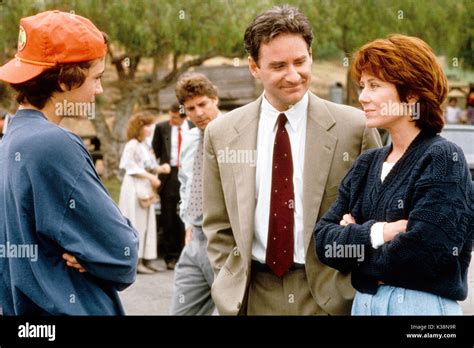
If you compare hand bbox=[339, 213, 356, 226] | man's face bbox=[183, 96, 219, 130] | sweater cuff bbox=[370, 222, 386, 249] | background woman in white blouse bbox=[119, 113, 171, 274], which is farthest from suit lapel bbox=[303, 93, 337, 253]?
background woman in white blouse bbox=[119, 113, 171, 274]

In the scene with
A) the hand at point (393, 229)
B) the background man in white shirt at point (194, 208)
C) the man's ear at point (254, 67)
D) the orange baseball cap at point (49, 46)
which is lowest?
the background man in white shirt at point (194, 208)

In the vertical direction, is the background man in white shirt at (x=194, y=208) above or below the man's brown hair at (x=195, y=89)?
below

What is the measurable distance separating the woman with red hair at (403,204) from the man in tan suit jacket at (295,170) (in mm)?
199

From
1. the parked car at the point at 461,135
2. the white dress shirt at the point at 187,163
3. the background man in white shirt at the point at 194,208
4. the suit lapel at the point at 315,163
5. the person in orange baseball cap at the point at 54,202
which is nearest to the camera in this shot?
the person in orange baseball cap at the point at 54,202

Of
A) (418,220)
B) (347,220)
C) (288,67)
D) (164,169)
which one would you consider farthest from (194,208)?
(164,169)

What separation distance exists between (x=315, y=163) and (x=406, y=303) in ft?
1.95

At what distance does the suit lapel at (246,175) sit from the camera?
289cm

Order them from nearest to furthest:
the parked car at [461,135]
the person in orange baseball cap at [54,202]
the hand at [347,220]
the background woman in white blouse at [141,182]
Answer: the person in orange baseball cap at [54,202] < the hand at [347,220] < the parked car at [461,135] < the background woman in white blouse at [141,182]

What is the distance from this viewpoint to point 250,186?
2908mm

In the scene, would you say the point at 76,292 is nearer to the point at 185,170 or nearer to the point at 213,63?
the point at 185,170

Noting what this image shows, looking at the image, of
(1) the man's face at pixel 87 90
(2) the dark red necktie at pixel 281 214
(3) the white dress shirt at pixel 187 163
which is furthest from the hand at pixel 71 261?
(3) the white dress shirt at pixel 187 163

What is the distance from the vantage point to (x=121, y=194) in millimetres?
7938

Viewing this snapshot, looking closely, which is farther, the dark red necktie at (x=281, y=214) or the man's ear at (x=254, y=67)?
the man's ear at (x=254, y=67)

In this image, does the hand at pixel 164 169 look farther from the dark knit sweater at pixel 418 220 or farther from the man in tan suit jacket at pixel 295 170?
the dark knit sweater at pixel 418 220
